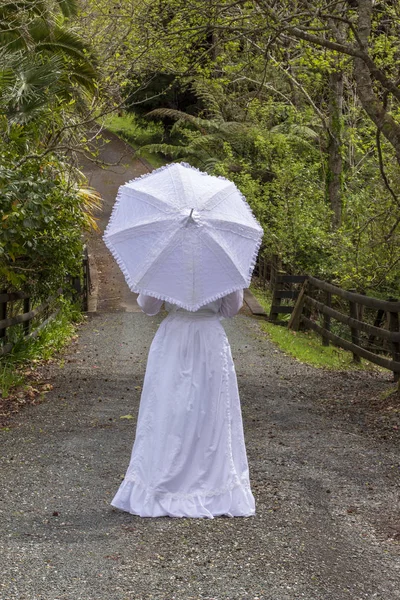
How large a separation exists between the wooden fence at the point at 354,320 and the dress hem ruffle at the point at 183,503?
6.00 meters

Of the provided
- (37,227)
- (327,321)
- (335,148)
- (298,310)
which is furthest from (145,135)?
(37,227)

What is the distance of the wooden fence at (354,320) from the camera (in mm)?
12156

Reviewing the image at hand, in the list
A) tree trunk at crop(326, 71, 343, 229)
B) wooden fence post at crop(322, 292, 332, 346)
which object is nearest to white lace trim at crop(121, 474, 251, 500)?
wooden fence post at crop(322, 292, 332, 346)

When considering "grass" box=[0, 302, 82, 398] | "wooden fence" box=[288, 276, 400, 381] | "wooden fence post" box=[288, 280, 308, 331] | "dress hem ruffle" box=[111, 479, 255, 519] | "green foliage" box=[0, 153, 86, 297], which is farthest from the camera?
"wooden fence post" box=[288, 280, 308, 331]

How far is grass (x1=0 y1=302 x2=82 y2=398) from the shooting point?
1134cm

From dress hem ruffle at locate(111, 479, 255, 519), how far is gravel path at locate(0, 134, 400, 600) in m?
0.10

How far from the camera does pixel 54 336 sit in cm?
1507

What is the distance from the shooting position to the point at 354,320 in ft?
46.0

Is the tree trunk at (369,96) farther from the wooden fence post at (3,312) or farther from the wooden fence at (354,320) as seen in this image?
the wooden fence post at (3,312)

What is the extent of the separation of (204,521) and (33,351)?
7943 millimetres

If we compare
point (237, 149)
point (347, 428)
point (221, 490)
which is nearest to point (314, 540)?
point (221, 490)

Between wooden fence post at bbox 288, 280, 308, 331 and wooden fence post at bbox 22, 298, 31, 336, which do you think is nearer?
wooden fence post at bbox 22, 298, 31, 336

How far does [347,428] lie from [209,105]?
19.6 meters

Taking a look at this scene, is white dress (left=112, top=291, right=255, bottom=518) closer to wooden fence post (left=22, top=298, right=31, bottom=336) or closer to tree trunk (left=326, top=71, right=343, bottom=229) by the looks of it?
wooden fence post (left=22, top=298, right=31, bottom=336)
